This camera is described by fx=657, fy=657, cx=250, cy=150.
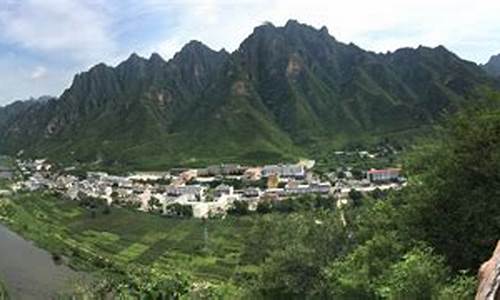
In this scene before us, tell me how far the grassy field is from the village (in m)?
6.10

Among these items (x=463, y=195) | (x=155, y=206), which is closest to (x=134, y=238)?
(x=155, y=206)

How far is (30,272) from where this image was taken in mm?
69125

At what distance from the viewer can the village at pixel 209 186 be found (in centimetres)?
10681

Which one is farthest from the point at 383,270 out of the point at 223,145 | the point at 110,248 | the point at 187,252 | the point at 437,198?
the point at 223,145

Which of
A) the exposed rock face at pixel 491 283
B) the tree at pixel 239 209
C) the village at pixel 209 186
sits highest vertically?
the exposed rock face at pixel 491 283

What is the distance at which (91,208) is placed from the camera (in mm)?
117688

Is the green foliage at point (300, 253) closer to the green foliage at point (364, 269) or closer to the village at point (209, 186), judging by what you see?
the green foliage at point (364, 269)

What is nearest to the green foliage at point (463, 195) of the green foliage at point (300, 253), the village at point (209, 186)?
the green foliage at point (300, 253)

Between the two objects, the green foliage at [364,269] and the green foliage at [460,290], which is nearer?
the green foliage at [460,290]

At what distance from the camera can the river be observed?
6044cm

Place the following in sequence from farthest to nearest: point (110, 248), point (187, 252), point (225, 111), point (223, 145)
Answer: point (225, 111)
point (223, 145)
point (110, 248)
point (187, 252)

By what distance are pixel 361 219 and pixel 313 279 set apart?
419cm

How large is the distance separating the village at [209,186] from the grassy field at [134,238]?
6.10m

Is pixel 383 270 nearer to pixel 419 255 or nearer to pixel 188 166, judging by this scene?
pixel 419 255
